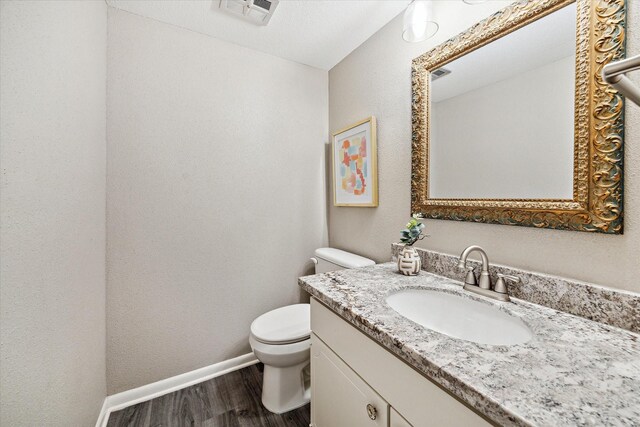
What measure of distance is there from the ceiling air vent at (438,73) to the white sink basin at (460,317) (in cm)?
101

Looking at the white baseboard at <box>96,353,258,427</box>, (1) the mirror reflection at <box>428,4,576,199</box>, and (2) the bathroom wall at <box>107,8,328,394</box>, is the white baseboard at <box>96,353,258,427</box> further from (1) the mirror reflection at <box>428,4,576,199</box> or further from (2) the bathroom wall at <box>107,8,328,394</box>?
(1) the mirror reflection at <box>428,4,576,199</box>

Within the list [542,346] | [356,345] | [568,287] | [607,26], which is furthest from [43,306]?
[607,26]

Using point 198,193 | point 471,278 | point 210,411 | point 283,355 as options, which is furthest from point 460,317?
point 198,193

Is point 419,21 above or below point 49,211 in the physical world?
above

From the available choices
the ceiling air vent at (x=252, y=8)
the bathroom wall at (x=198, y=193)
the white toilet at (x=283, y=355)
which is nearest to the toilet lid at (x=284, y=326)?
the white toilet at (x=283, y=355)

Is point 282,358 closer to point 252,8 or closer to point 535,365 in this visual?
point 535,365

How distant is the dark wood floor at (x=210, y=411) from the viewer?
1.36 m

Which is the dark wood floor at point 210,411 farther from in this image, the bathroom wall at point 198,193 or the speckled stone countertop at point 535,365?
the speckled stone countertop at point 535,365

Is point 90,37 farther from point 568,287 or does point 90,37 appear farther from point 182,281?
point 568,287

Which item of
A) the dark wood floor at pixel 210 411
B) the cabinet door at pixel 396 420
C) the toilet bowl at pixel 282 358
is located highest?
the cabinet door at pixel 396 420

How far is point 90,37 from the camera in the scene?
3.84 feet

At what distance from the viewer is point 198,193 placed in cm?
165

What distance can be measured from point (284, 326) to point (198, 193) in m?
1.01

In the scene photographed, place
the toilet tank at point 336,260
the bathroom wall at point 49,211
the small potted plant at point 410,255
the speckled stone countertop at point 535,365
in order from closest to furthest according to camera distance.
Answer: the speckled stone countertop at point 535,365 < the bathroom wall at point 49,211 < the small potted plant at point 410,255 < the toilet tank at point 336,260
